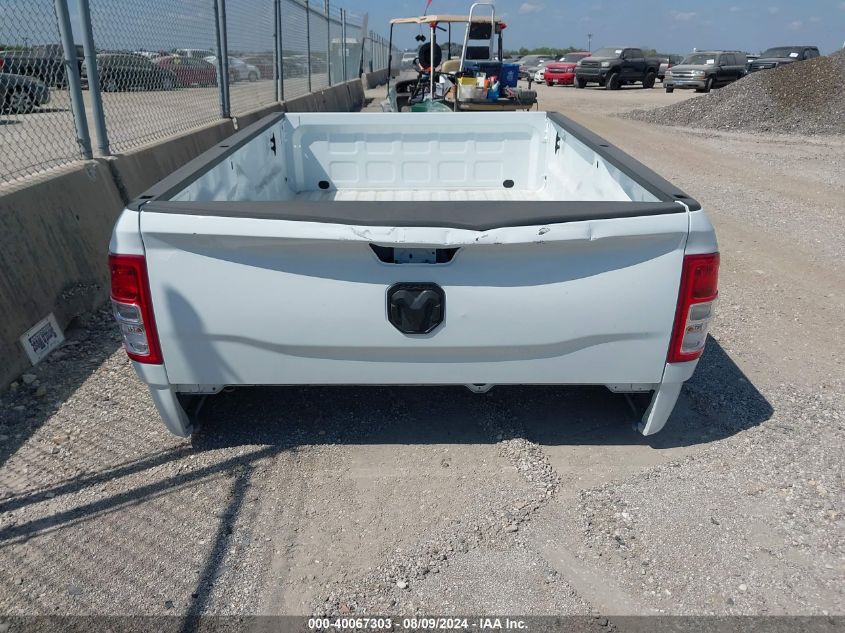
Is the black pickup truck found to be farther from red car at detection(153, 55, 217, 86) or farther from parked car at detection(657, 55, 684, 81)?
red car at detection(153, 55, 217, 86)

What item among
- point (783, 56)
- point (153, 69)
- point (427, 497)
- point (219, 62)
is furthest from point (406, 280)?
point (783, 56)

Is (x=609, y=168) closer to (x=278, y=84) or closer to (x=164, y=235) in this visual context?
(x=164, y=235)

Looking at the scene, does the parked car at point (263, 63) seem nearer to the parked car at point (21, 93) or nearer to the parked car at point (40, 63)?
the parked car at point (21, 93)

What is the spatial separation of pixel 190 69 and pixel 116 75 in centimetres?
210

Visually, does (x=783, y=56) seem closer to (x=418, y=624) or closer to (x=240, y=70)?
(x=240, y=70)

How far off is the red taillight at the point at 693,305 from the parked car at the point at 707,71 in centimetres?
2877

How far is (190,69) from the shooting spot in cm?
805

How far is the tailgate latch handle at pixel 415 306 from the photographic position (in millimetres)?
2811

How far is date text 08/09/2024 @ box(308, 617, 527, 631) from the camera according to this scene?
94.3 inches

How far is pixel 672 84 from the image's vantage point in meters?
29.5

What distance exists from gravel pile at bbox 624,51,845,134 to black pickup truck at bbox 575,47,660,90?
46.2 ft

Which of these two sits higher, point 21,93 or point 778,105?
point 21,93

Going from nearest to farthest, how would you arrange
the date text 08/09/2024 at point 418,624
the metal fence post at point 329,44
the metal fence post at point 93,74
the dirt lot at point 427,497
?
the date text 08/09/2024 at point 418,624, the dirt lot at point 427,497, the metal fence post at point 93,74, the metal fence post at point 329,44

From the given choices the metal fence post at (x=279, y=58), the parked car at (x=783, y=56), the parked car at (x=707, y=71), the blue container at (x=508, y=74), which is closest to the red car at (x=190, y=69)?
the metal fence post at (x=279, y=58)
